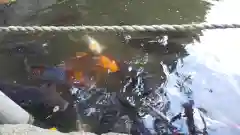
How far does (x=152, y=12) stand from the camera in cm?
656

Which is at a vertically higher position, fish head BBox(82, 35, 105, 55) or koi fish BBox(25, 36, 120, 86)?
fish head BBox(82, 35, 105, 55)

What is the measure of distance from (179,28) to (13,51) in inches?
162

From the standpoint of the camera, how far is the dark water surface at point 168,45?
4.61 metres

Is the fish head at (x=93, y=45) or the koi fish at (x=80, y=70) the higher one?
the fish head at (x=93, y=45)

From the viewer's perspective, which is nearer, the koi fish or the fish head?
Result: the koi fish

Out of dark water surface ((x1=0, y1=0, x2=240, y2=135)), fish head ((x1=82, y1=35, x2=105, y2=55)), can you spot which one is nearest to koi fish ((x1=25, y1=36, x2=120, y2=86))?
fish head ((x1=82, y1=35, x2=105, y2=55))

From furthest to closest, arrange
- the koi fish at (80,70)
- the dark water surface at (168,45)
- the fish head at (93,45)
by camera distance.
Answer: the fish head at (93,45), the koi fish at (80,70), the dark water surface at (168,45)

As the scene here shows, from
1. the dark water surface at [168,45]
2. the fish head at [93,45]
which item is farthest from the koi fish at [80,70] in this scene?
the dark water surface at [168,45]

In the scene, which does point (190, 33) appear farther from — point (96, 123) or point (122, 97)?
point (96, 123)

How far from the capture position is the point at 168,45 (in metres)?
5.65

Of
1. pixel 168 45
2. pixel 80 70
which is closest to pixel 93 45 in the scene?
pixel 80 70

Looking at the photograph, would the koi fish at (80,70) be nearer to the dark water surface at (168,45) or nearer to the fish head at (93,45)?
the fish head at (93,45)

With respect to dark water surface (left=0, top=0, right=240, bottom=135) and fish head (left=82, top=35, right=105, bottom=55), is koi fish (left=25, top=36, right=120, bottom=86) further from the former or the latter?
dark water surface (left=0, top=0, right=240, bottom=135)

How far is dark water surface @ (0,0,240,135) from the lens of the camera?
4605 mm
